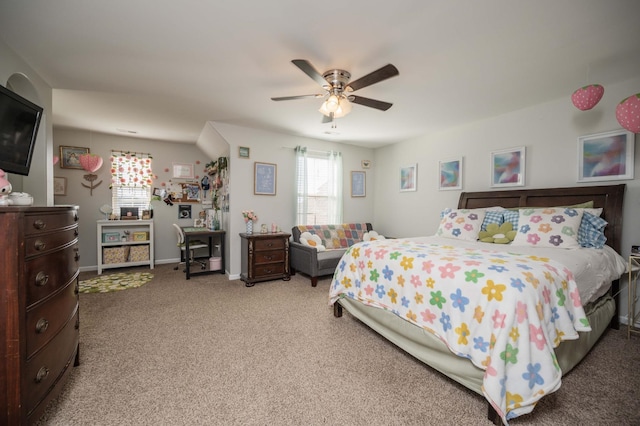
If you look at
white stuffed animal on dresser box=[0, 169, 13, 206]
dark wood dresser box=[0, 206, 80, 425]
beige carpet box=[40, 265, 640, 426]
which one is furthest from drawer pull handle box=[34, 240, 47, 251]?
beige carpet box=[40, 265, 640, 426]

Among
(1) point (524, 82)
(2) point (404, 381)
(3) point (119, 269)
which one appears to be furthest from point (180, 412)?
(3) point (119, 269)

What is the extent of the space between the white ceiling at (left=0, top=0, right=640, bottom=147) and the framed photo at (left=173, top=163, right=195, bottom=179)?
1.99 m

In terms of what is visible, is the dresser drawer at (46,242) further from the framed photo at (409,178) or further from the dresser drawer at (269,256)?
the framed photo at (409,178)

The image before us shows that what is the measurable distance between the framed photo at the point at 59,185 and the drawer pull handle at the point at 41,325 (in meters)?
4.53

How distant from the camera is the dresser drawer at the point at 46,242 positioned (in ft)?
3.92

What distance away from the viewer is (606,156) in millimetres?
2691

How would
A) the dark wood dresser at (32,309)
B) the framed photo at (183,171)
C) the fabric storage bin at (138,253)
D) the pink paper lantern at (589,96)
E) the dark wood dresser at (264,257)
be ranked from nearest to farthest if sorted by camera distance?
1. the dark wood dresser at (32,309)
2. the pink paper lantern at (589,96)
3. the dark wood dresser at (264,257)
4. the fabric storage bin at (138,253)
5. the framed photo at (183,171)

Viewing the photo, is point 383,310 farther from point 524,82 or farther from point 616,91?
point 616,91

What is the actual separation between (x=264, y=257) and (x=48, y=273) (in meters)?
2.72

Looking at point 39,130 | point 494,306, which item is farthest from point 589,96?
point 39,130

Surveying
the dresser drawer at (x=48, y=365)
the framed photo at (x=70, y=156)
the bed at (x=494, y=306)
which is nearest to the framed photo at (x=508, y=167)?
the bed at (x=494, y=306)

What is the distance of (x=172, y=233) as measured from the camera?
5.32 m

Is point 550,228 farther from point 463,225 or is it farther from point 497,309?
point 497,309

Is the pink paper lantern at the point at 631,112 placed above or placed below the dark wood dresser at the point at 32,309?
above
